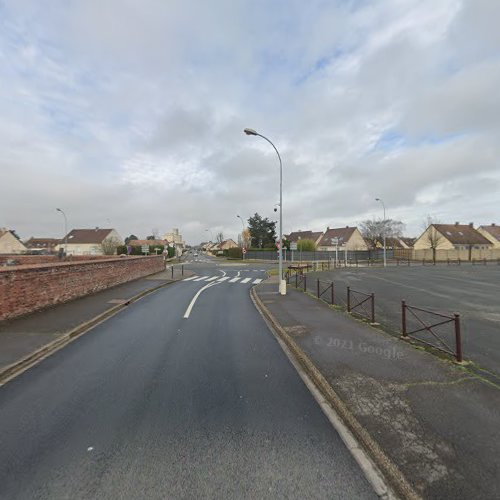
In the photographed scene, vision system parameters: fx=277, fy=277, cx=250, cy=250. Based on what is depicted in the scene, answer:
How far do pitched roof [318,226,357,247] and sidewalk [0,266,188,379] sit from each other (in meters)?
66.9

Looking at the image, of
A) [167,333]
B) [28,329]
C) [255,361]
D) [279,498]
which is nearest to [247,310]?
[167,333]

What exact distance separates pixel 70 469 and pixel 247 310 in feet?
26.3

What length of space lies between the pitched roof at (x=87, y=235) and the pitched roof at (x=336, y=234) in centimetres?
6227

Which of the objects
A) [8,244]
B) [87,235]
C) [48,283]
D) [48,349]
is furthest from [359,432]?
[8,244]

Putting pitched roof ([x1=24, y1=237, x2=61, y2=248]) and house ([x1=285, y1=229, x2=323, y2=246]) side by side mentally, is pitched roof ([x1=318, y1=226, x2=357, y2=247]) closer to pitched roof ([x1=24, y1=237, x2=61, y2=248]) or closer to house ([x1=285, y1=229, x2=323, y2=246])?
house ([x1=285, y1=229, x2=323, y2=246])

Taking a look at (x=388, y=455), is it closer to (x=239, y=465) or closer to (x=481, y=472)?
(x=481, y=472)

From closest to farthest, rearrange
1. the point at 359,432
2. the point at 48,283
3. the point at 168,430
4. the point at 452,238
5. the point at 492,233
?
the point at 359,432, the point at 168,430, the point at 48,283, the point at 452,238, the point at 492,233

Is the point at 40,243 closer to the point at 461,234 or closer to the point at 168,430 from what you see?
the point at 168,430

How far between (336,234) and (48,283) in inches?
2975

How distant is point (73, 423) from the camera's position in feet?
11.6

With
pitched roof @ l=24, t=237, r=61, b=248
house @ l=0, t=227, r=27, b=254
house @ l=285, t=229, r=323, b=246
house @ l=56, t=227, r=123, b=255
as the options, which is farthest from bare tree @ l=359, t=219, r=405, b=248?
pitched roof @ l=24, t=237, r=61, b=248

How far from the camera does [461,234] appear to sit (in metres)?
65.2

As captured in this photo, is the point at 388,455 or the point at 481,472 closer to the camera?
the point at 481,472

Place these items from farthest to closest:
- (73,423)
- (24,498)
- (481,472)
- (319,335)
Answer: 1. (319,335)
2. (73,423)
3. (481,472)
4. (24,498)
